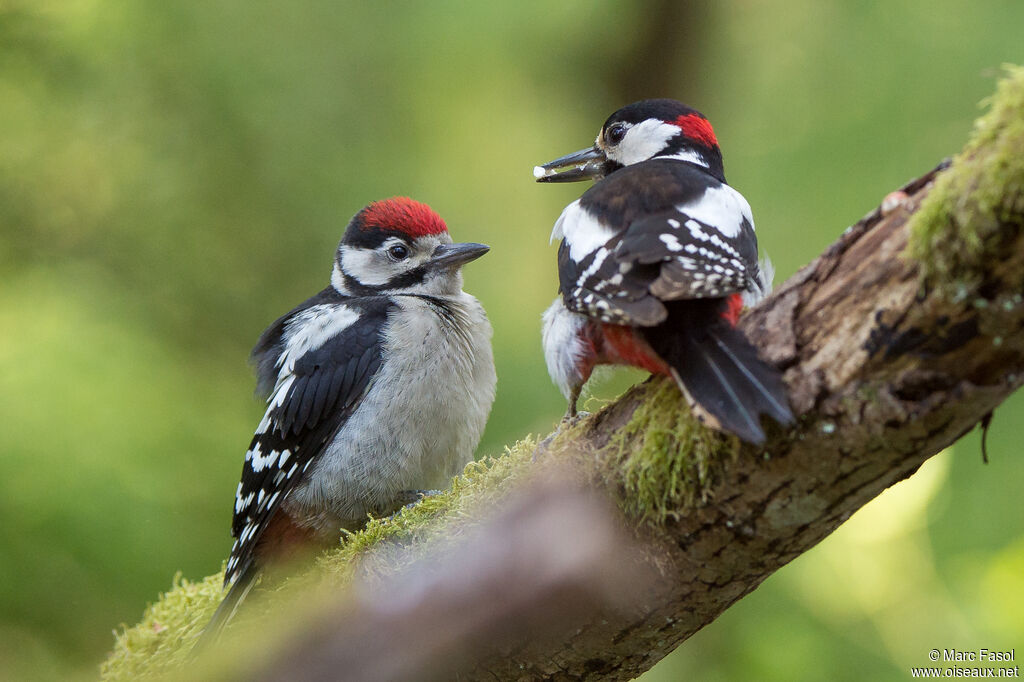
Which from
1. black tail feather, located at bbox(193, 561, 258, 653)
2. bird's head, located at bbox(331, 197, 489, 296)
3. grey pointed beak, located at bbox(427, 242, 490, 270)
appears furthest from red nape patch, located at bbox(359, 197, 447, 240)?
black tail feather, located at bbox(193, 561, 258, 653)

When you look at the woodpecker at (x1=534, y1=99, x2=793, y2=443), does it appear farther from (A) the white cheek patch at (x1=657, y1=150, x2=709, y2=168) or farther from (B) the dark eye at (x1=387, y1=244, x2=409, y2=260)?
(B) the dark eye at (x1=387, y1=244, x2=409, y2=260)

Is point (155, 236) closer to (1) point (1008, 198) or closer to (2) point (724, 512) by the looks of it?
(2) point (724, 512)

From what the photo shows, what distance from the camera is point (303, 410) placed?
2.81 meters

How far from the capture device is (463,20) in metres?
4.23

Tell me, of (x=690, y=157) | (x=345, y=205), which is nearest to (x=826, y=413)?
(x=690, y=157)

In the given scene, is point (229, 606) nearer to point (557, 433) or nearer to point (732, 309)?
point (557, 433)

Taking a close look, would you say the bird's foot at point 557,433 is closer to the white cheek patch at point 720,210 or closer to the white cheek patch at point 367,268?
the white cheek patch at point 720,210

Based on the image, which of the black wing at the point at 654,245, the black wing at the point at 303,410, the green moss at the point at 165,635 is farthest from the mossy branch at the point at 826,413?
the green moss at the point at 165,635

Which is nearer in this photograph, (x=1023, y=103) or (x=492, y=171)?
(x=1023, y=103)

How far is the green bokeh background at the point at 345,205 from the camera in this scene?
3.43m

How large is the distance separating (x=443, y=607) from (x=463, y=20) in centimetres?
315

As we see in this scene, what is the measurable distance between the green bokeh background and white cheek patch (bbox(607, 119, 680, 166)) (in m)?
1.29

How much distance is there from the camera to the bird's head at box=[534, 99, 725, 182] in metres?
2.82

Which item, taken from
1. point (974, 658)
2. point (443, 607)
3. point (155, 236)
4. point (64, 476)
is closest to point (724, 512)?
point (443, 607)
